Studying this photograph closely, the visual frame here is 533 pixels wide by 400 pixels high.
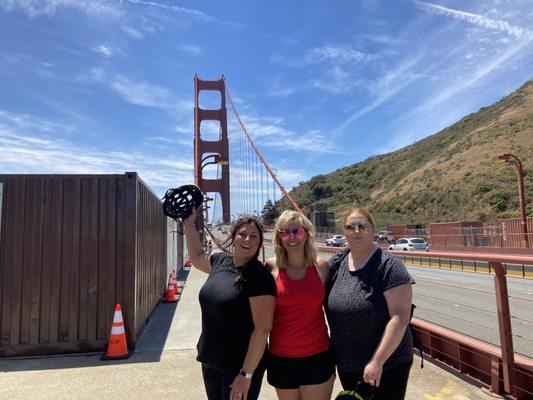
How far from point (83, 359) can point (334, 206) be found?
63.1m

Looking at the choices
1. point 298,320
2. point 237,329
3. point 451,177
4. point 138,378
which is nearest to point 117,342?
point 138,378

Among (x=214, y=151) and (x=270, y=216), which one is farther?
(x=214, y=151)

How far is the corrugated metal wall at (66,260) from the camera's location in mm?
4988

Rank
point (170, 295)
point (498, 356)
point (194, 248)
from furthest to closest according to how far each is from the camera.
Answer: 1. point (170, 295)
2. point (498, 356)
3. point (194, 248)

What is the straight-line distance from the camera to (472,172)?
4706 centimetres

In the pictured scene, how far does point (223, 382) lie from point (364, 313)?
0.80 meters

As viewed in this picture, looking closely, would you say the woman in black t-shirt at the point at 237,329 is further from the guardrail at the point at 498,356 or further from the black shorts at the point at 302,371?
the guardrail at the point at 498,356

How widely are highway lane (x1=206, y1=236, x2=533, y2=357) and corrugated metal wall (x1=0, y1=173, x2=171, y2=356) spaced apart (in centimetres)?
362

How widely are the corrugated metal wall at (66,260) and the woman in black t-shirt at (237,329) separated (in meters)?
3.23

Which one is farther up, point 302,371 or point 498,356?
point 302,371

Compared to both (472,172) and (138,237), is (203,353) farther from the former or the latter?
(472,172)

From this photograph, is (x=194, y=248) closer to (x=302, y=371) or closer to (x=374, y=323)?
(x=302, y=371)

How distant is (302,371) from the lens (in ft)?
7.38

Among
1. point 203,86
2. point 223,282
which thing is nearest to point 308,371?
point 223,282
